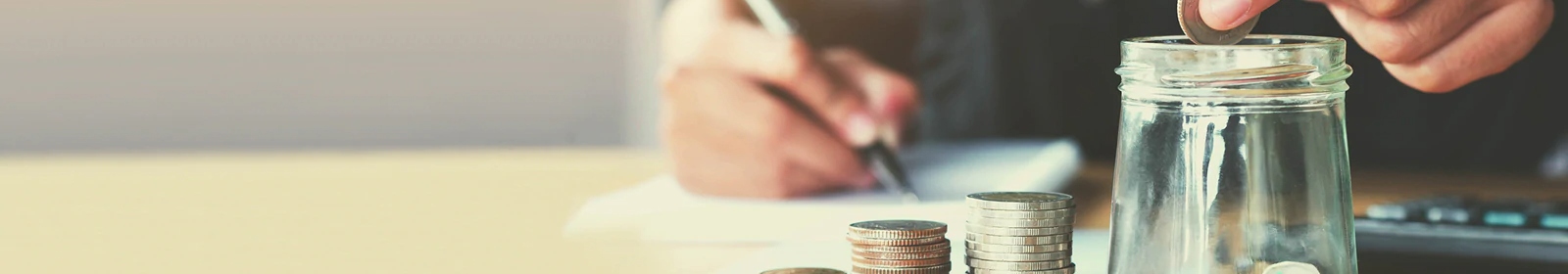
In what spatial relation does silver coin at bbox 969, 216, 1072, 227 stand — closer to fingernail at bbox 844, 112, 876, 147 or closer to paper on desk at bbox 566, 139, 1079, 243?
paper on desk at bbox 566, 139, 1079, 243

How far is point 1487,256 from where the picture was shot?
0.65 m

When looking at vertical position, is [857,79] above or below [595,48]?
below

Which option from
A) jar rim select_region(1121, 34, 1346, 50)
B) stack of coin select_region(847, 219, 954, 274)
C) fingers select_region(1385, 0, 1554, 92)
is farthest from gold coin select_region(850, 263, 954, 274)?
fingers select_region(1385, 0, 1554, 92)

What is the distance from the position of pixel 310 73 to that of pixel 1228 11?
4544mm

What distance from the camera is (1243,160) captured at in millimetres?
520

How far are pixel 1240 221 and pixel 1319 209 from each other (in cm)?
3

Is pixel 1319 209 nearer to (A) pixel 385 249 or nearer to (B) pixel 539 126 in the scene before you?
(A) pixel 385 249

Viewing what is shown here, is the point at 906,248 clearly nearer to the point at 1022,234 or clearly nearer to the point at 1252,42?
the point at 1022,234

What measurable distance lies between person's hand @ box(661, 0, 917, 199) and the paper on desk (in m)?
0.04

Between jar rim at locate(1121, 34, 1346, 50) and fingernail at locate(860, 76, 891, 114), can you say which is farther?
fingernail at locate(860, 76, 891, 114)

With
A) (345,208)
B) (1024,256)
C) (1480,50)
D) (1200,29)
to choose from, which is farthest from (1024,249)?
(345,208)

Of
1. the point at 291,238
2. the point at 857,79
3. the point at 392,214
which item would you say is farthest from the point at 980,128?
the point at 291,238

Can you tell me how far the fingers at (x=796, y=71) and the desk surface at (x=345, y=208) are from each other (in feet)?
0.49

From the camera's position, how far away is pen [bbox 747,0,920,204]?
0.95 meters
